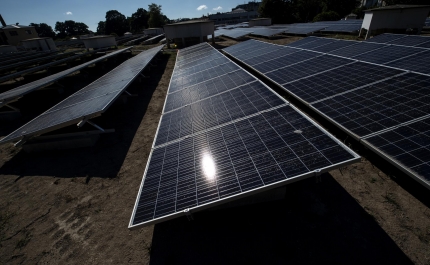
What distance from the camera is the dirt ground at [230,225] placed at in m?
5.89

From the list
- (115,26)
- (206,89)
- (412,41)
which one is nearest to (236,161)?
(206,89)

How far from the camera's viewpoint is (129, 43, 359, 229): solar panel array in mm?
5066

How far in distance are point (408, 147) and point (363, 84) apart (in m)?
5.20

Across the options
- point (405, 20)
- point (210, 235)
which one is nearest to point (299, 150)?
point (210, 235)

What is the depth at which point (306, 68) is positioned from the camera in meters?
14.6

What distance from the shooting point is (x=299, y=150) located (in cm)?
558

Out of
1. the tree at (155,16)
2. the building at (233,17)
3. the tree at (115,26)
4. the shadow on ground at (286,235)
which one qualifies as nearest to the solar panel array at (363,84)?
the shadow on ground at (286,235)

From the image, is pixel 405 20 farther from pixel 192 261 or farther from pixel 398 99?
pixel 192 261

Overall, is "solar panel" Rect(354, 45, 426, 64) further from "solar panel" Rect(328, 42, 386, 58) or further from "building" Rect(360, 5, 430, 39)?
"building" Rect(360, 5, 430, 39)

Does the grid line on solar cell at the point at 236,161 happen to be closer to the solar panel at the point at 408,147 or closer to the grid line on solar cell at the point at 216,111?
the grid line on solar cell at the point at 216,111

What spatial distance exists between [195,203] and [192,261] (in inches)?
94.3

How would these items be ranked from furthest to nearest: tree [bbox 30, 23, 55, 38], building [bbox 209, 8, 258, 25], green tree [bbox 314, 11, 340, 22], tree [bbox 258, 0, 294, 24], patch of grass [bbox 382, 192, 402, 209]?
building [bbox 209, 8, 258, 25] < tree [bbox 30, 23, 55, 38] < tree [bbox 258, 0, 294, 24] < green tree [bbox 314, 11, 340, 22] < patch of grass [bbox 382, 192, 402, 209]

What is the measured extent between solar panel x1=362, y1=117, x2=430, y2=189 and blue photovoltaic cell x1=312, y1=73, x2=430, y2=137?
411 millimetres

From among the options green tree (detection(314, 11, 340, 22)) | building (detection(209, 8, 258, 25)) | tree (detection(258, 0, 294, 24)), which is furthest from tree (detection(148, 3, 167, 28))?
green tree (detection(314, 11, 340, 22))
